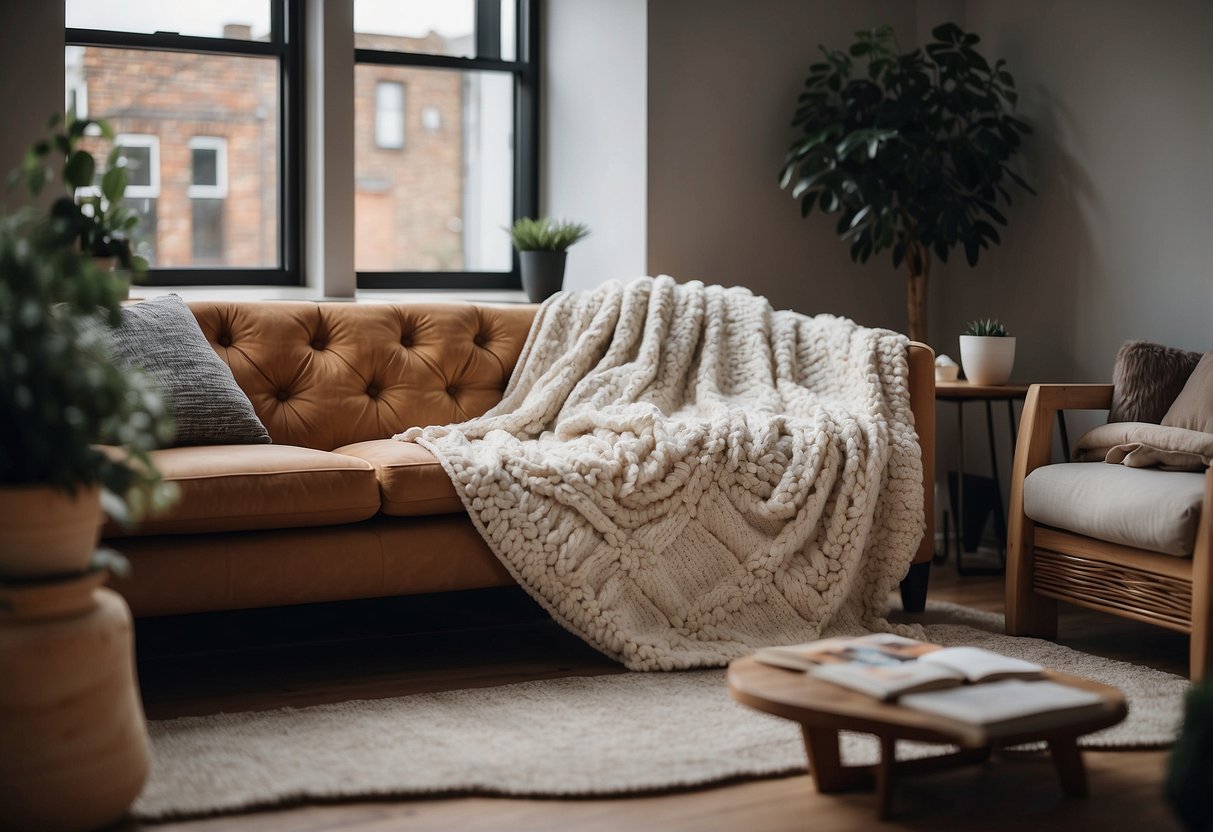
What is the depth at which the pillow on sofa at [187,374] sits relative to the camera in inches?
108

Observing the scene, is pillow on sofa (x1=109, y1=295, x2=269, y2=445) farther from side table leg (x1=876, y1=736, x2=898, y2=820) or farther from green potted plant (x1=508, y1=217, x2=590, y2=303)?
side table leg (x1=876, y1=736, x2=898, y2=820)

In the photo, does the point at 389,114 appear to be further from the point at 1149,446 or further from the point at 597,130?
the point at 1149,446

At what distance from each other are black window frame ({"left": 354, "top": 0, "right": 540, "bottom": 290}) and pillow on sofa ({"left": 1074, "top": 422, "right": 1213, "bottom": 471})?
2055mm

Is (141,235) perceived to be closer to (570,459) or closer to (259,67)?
(259,67)

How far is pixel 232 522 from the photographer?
2.46 metres

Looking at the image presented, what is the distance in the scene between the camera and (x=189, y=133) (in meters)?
3.83

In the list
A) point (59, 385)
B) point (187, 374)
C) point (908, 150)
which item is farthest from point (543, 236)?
point (59, 385)

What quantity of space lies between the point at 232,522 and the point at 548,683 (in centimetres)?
68

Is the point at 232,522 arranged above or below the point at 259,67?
below

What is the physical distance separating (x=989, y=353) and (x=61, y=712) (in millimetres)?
2593

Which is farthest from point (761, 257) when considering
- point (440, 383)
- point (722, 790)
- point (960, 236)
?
point (722, 790)

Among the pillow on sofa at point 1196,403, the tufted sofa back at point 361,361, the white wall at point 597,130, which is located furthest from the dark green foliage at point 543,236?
the pillow on sofa at point 1196,403

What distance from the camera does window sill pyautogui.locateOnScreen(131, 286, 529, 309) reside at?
367 cm

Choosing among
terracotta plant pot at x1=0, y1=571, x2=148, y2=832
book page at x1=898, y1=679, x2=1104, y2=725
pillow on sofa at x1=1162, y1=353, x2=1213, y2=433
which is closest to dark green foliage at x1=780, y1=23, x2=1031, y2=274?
pillow on sofa at x1=1162, y1=353, x2=1213, y2=433
